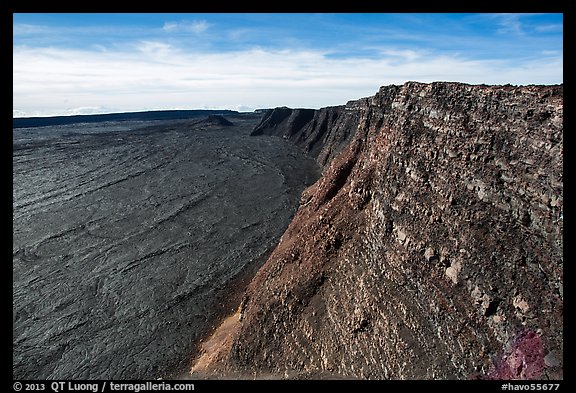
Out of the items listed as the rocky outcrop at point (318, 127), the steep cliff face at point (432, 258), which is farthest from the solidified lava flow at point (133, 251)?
the steep cliff face at point (432, 258)

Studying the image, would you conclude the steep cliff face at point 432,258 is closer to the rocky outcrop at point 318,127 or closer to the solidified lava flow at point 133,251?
the solidified lava flow at point 133,251

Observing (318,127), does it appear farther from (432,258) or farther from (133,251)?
(432,258)

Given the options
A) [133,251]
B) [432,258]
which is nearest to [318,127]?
[133,251]

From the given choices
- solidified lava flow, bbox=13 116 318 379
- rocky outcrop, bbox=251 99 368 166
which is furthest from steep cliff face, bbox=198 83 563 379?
rocky outcrop, bbox=251 99 368 166

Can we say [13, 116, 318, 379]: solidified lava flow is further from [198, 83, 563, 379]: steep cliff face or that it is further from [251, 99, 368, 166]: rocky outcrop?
[198, 83, 563, 379]: steep cliff face

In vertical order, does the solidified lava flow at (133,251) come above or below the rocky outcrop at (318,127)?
below

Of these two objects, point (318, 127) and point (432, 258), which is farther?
point (318, 127)

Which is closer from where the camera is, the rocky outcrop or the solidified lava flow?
the solidified lava flow

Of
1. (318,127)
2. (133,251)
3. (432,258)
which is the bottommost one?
(133,251)

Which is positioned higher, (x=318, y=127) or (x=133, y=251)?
(x=318, y=127)
